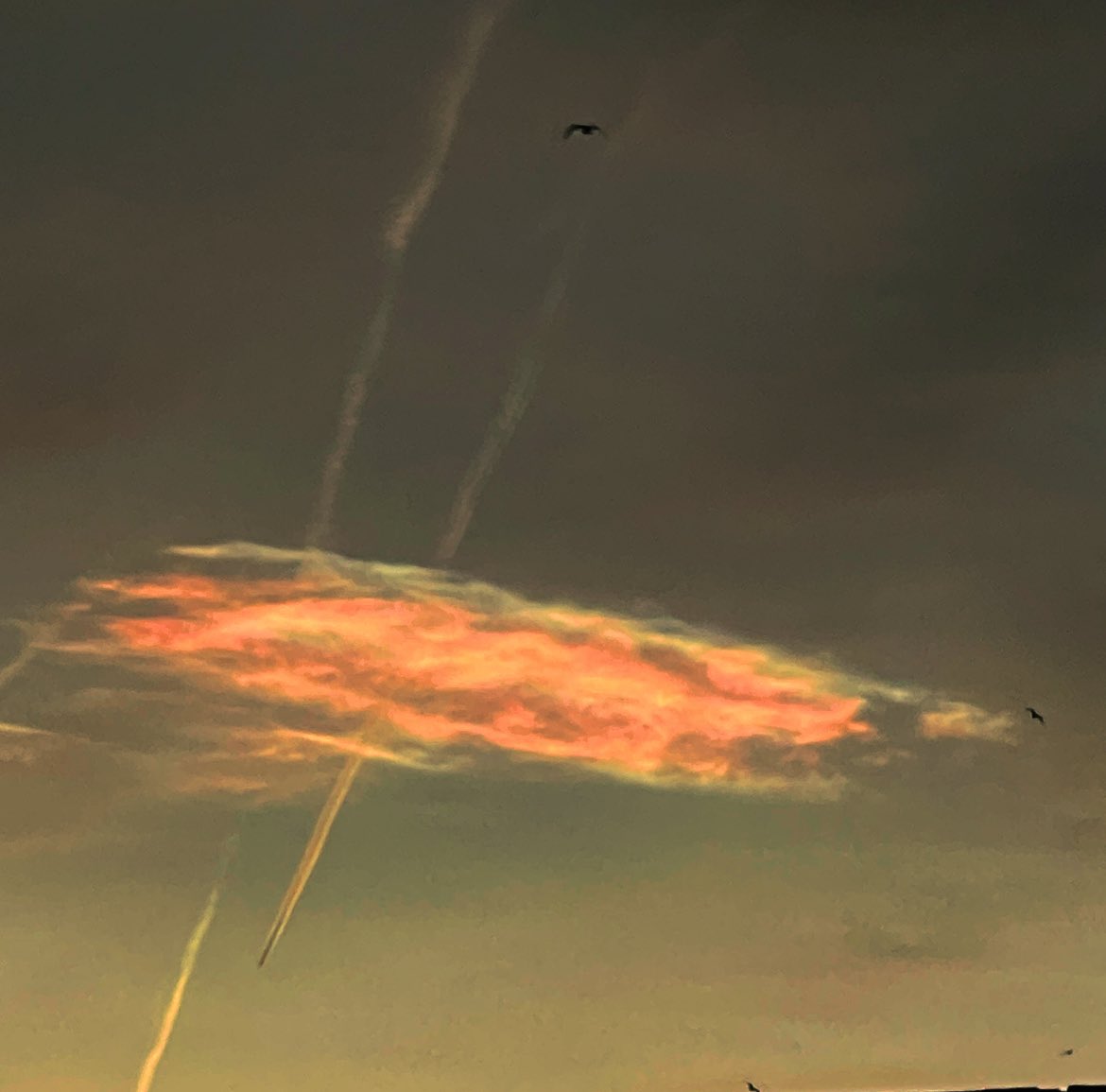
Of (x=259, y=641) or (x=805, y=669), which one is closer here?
(x=259, y=641)

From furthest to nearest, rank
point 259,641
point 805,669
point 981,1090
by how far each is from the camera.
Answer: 1. point 981,1090
2. point 805,669
3. point 259,641

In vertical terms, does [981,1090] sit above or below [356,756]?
below

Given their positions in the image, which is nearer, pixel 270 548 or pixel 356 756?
pixel 270 548

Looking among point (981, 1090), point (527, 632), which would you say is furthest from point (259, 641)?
point (981, 1090)

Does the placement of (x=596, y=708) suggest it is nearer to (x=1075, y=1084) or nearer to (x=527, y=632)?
(x=527, y=632)

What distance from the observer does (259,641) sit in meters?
17.6

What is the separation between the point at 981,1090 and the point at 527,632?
37.8 ft

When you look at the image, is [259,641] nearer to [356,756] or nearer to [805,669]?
[356,756]

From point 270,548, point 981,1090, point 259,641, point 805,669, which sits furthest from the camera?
point 981,1090

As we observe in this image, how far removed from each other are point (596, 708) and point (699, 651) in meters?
1.80

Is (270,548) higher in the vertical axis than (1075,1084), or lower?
higher

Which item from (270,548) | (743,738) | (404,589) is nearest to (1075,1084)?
(743,738)

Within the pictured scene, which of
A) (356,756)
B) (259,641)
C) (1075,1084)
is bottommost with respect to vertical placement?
(1075,1084)

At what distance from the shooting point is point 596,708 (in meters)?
19.3
